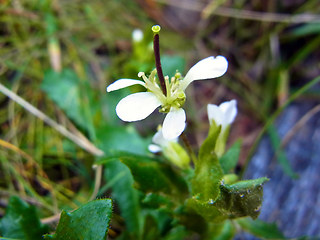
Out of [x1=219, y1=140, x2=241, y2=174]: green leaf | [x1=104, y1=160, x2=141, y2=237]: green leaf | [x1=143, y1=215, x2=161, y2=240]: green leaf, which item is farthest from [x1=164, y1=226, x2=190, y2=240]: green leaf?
[x1=219, y1=140, x2=241, y2=174]: green leaf

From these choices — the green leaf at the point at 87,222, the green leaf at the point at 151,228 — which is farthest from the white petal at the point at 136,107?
the green leaf at the point at 151,228

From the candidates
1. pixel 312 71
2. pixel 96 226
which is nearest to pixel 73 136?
pixel 96 226

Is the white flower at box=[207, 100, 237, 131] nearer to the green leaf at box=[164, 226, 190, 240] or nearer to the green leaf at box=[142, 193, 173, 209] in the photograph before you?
the green leaf at box=[142, 193, 173, 209]

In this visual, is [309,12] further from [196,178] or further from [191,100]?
[196,178]

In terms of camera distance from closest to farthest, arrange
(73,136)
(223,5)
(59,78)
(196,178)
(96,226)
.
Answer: (96,226) → (196,178) → (73,136) → (59,78) → (223,5)

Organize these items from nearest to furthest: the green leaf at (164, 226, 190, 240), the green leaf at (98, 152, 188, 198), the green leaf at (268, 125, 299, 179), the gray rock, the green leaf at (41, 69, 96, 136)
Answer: the green leaf at (98, 152, 188, 198) → the green leaf at (164, 226, 190, 240) → the gray rock → the green leaf at (268, 125, 299, 179) → the green leaf at (41, 69, 96, 136)

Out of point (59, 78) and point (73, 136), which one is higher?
point (59, 78)
